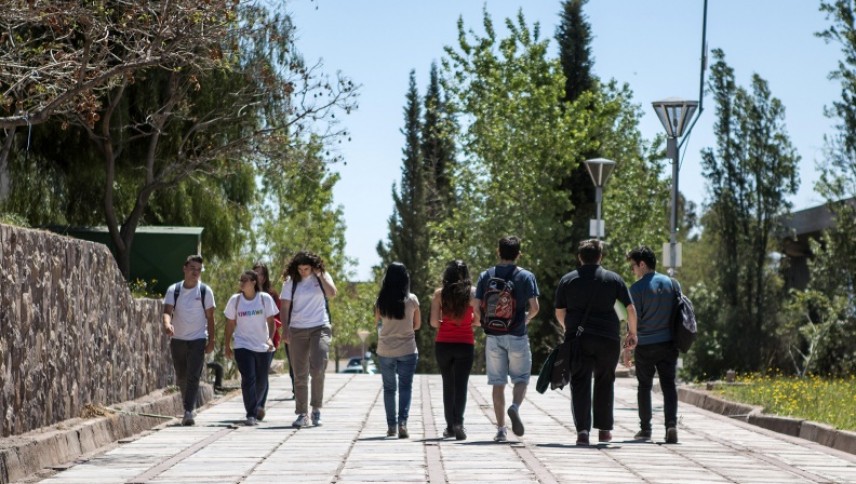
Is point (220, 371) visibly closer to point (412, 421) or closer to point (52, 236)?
point (412, 421)

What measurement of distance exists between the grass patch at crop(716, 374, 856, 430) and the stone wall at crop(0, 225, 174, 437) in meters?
7.32

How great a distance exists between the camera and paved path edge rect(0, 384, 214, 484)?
11.3 m

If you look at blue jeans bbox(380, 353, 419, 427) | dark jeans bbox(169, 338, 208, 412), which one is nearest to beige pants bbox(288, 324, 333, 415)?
dark jeans bbox(169, 338, 208, 412)

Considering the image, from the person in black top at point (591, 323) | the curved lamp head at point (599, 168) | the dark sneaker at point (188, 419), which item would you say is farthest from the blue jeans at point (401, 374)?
the curved lamp head at point (599, 168)

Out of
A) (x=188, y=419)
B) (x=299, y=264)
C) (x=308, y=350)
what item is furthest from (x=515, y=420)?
(x=188, y=419)

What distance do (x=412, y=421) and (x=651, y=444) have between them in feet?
12.5

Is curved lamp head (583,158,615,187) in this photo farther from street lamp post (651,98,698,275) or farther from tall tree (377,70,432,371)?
tall tree (377,70,432,371)

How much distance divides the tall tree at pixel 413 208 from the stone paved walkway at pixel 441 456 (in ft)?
222

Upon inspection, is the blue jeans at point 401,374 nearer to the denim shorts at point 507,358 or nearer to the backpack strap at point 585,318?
the denim shorts at point 507,358

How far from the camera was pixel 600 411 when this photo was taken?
557 inches

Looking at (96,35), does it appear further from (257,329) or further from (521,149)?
(521,149)

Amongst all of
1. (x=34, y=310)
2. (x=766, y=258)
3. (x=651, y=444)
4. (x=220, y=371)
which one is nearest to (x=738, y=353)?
(x=766, y=258)

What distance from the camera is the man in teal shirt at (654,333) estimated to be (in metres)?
14.4

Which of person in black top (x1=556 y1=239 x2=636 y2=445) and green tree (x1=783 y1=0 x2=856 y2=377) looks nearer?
person in black top (x1=556 y1=239 x2=636 y2=445)
